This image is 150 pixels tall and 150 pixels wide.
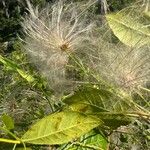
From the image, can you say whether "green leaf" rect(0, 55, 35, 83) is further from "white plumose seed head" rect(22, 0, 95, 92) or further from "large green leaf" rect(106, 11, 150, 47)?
"large green leaf" rect(106, 11, 150, 47)

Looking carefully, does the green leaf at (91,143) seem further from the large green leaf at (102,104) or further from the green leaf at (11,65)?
the green leaf at (11,65)

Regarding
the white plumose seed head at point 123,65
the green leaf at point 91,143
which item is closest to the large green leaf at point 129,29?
the white plumose seed head at point 123,65

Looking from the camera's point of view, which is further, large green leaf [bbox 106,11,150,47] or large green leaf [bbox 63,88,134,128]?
large green leaf [bbox 106,11,150,47]

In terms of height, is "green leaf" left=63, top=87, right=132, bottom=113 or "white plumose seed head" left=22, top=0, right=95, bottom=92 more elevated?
"white plumose seed head" left=22, top=0, right=95, bottom=92

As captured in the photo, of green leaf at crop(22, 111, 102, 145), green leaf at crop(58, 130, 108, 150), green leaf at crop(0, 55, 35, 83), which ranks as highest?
green leaf at crop(0, 55, 35, 83)

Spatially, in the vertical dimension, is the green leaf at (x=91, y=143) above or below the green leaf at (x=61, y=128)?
below

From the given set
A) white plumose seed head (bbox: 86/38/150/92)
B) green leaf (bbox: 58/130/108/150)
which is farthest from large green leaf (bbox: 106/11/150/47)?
green leaf (bbox: 58/130/108/150)

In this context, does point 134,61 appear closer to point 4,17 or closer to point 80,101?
point 80,101
